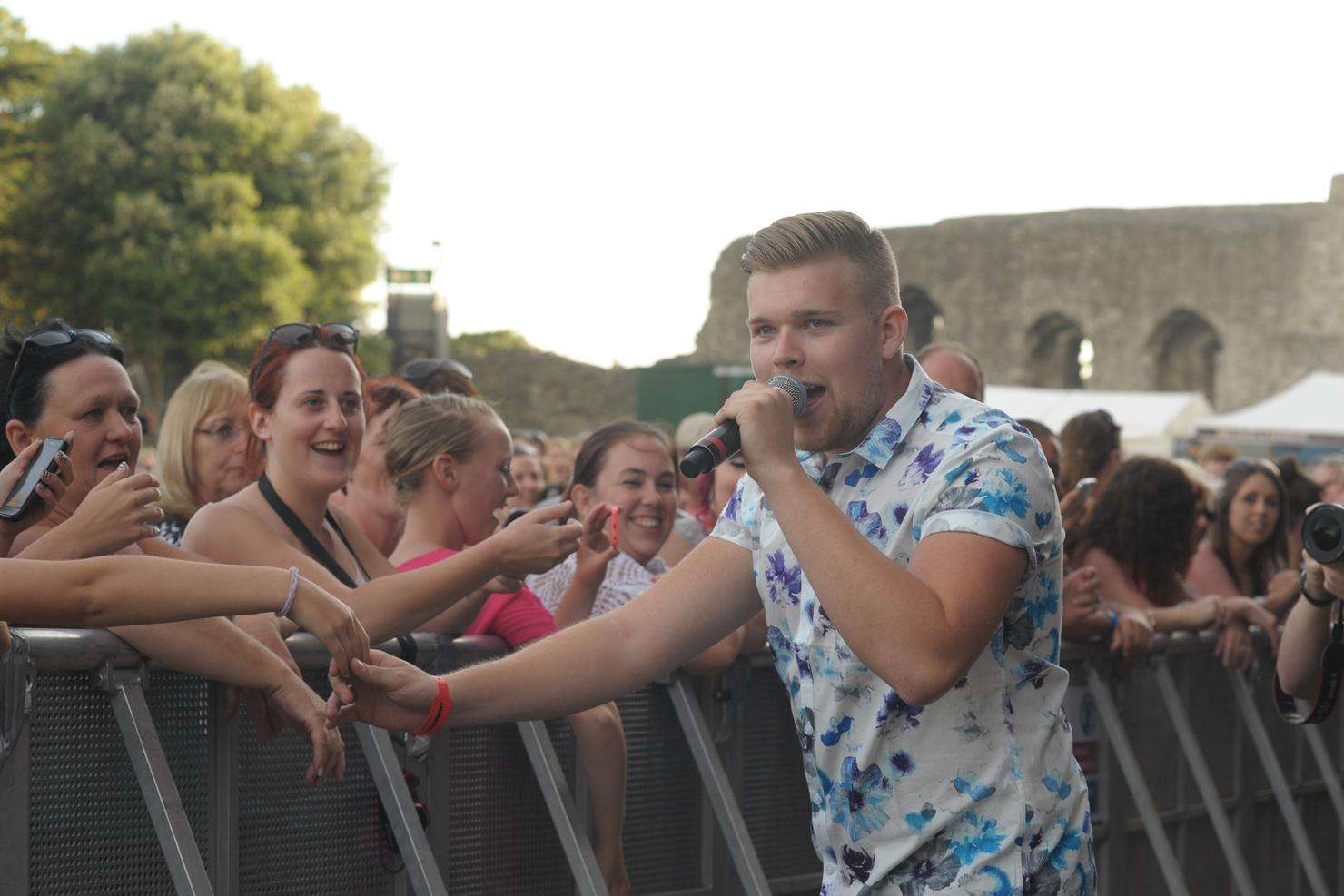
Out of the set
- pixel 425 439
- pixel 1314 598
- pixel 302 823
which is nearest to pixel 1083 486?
pixel 1314 598

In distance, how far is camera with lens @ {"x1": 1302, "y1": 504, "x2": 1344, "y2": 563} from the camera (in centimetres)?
400

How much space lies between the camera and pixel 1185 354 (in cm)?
4303

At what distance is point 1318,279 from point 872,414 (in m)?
39.7

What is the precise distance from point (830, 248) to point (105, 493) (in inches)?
51.6

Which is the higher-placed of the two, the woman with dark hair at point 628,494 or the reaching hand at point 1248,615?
the woman with dark hair at point 628,494

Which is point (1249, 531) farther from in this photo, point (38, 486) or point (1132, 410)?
point (1132, 410)

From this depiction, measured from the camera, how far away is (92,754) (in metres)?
3.08

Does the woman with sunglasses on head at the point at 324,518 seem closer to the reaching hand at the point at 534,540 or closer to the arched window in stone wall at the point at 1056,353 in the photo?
the reaching hand at the point at 534,540

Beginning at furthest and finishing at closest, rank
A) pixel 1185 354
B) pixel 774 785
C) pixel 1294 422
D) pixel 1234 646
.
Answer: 1. pixel 1185 354
2. pixel 1294 422
3. pixel 1234 646
4. pixel 774 785

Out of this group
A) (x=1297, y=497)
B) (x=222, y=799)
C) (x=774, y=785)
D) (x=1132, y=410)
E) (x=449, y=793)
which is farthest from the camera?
(x=1132, y=410)

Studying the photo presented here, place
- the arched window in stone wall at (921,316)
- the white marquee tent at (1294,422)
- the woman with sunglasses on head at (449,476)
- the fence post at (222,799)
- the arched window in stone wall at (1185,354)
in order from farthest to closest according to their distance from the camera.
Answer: the arched window in stone wall at (921,316)
the arched window in stone wall at (1185,354)
the white marquee tent at (1294,422)
the woman with sunglasses on head at (449,476)
the fence post at (222,799)

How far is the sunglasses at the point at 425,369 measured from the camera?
5.80 metres

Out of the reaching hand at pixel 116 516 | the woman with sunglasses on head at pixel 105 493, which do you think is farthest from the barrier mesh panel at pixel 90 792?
the reaching hand at pixel 116 516

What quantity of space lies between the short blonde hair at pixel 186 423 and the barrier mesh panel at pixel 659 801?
5.33ft
